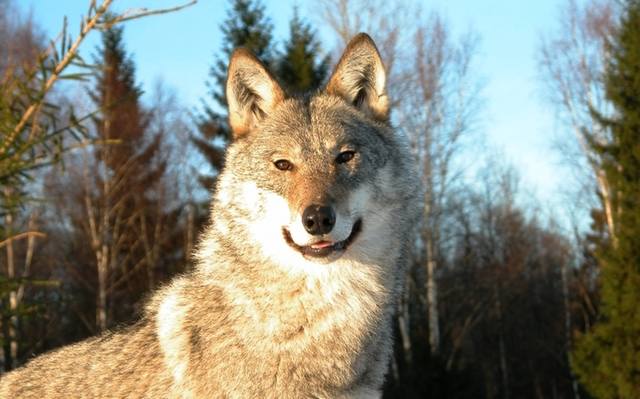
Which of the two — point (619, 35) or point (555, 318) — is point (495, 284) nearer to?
point (555, 318)

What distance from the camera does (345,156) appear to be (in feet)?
11.8

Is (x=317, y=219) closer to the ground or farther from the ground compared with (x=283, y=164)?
closer to the ground

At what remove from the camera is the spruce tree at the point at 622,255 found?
18.5 metres

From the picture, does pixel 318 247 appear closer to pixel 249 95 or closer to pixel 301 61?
pixel 249 95

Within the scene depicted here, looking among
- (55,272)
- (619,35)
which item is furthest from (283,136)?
(55,272)

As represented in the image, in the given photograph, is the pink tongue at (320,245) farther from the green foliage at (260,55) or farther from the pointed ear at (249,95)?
the green foliage at (260,55)

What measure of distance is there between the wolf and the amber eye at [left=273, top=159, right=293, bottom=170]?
1cm

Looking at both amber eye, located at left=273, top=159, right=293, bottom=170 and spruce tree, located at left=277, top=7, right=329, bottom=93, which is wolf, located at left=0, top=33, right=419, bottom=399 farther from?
spruce tree, located at left=277, top=7, right=329, bottom=93

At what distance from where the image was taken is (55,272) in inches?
1172

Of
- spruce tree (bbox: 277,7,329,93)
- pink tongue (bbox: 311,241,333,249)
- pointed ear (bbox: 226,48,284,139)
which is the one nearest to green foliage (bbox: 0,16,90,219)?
pointed ear (bbox: 226,48,284,139)

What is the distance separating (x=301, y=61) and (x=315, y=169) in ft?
59.5

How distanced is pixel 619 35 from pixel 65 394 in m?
21.4

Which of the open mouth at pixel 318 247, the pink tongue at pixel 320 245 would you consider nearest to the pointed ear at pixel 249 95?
the open mouth at pixel 318 247

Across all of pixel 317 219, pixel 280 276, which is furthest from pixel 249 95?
pixel 280 276
